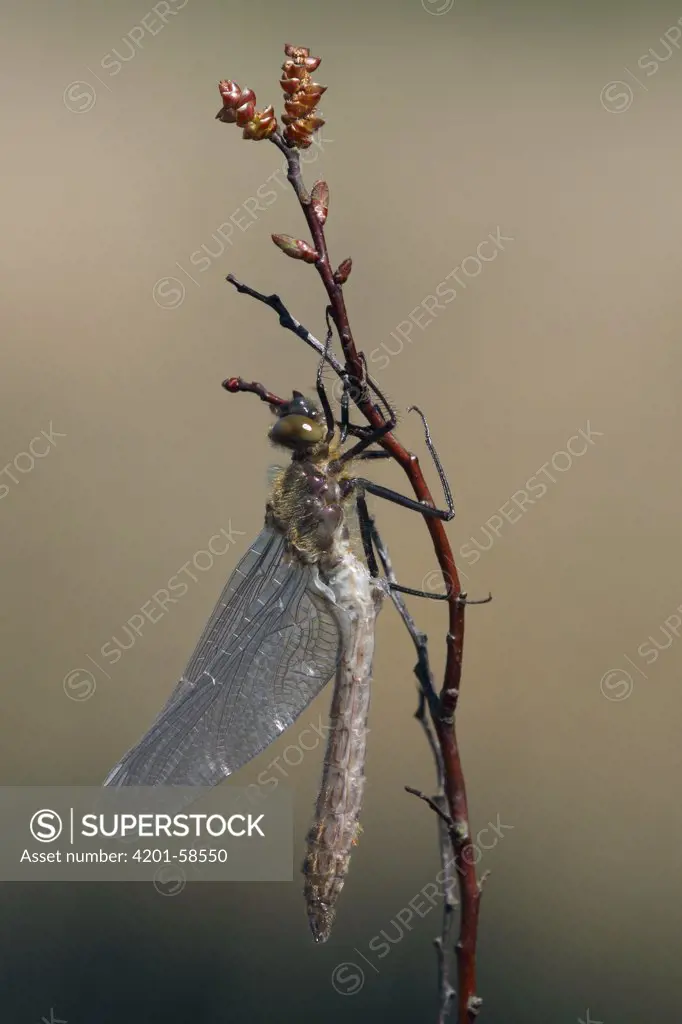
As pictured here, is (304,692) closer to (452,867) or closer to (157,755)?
(157,755)

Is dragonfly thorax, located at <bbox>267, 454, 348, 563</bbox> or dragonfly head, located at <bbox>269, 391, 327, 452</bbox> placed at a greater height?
dragonfly head, located at <bbox>269, 391, 327, 452</bbox>

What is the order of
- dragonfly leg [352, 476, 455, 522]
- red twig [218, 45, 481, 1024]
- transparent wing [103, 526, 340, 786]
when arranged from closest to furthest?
red twig [218, 45, 481, 1024] < dragonfly leg [352, 476, 455, 522] < transparent wing [103, 526, 340, 786]

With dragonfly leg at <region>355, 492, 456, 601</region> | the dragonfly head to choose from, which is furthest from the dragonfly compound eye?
dragonfly leg at <region>355, 492, 456, 601</region>

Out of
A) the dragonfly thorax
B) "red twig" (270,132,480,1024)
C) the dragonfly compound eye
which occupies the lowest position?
"red twig" (270,132,480,1024)

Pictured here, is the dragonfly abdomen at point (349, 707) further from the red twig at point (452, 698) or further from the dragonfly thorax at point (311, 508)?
the red twig at point (452, 698)

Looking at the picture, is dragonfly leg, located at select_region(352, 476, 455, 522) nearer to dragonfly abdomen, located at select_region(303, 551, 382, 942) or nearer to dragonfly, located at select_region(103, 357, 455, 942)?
dragonfly, located at select_region(103, 357, 455, 942)

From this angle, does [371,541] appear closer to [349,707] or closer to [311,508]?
[311,508]

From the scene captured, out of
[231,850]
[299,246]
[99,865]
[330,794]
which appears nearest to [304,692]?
[330,794]
